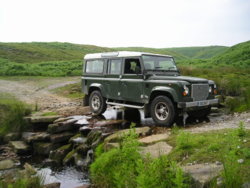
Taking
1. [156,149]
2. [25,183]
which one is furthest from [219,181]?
[25,183]

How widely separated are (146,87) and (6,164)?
4671mm

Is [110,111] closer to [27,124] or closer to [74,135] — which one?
[74,135]

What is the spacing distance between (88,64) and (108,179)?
22.1 feet

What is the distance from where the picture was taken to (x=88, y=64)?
35.4 ft

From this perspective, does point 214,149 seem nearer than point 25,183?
No

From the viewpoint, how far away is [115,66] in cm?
955

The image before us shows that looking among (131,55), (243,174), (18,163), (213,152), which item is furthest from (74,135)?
(243,174)

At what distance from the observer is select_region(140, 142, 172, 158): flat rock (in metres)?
5.27

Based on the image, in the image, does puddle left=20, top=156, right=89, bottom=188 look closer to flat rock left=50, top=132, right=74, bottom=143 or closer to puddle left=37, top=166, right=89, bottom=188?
puddle left=37, top=166, right=89, bottom=188

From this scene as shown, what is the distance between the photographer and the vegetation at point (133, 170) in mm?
3420

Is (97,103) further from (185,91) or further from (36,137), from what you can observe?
(185,91)

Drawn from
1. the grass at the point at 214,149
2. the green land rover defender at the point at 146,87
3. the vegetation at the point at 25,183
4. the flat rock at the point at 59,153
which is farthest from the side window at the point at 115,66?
the vegetation at the point at 25,183

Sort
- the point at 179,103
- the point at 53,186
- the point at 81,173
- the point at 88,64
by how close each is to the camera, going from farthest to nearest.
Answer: the point at 88,64, the point at 179,103, the point at 81,173, the point at 53,186

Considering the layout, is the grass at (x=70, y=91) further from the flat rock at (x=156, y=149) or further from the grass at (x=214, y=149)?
the grass at (x=214, y=149)
